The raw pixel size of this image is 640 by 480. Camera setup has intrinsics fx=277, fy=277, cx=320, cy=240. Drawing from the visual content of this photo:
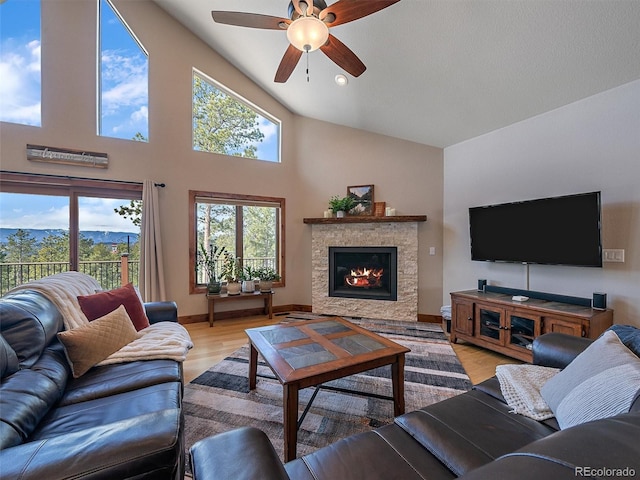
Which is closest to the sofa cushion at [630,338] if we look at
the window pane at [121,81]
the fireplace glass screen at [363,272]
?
the fireplace glass screen at [363,272]

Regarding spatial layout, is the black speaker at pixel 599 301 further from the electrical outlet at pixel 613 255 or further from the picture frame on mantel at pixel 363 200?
the picture frame on mantel at pixel 363 200

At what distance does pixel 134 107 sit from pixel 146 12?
1.29 meters

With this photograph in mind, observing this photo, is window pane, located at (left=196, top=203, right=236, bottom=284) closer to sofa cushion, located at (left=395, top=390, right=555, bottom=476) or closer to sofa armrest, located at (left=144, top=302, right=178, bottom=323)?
sofa armrest, located at (left=144, top=302, right=178, bottom=323)

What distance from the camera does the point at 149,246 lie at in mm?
3713

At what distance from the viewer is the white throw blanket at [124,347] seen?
1.75 meters

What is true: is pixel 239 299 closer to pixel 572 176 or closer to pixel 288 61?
pixel 288 61

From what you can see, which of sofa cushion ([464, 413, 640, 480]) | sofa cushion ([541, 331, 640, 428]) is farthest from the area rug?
sofa cushion ([464, 413, 640, 480])

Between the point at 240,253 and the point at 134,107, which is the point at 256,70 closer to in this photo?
the point at 134,107

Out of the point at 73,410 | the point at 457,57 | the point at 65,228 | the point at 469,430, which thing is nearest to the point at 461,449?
the point at 469,430

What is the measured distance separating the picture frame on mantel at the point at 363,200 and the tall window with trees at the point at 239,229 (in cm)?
123

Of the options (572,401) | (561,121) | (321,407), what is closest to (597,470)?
(572,401)

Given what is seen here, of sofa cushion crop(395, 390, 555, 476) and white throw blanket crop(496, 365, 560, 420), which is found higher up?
white throw blanket crop(496, 365, 560, 420)

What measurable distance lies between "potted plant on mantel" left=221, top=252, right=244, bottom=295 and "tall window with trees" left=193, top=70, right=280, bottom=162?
167 centimetres

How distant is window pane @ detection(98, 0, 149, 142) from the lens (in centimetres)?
367
